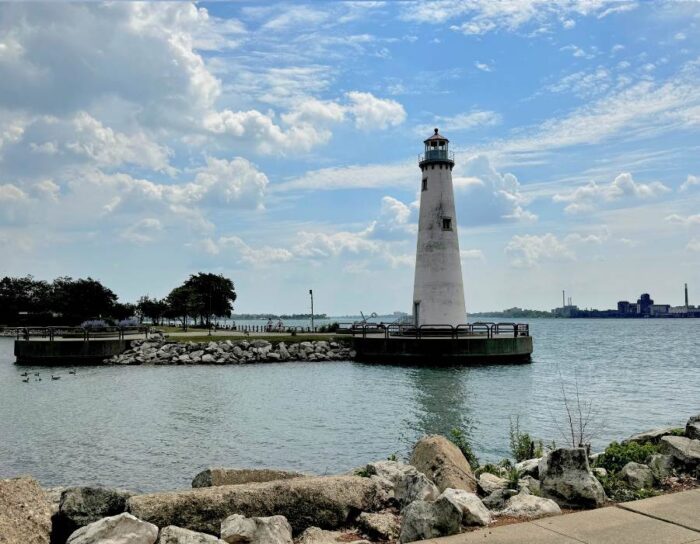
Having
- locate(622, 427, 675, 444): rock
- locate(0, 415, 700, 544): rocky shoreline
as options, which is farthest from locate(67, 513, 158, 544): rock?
locate(622, 427, 675, 444): rock

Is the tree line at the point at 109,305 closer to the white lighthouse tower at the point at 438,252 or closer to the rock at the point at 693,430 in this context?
the white lighthouse tower at the point at 438,252

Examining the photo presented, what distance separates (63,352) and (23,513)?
44.3m

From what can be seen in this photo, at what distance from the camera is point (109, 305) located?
102625 millimetres

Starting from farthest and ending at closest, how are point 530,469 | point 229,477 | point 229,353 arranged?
point 229,353 < point 530,469 < point 229,477

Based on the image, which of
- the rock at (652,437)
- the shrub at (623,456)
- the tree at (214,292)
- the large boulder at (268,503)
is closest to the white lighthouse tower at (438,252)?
the rock at (652,437)

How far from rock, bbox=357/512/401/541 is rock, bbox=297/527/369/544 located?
0.49 ft

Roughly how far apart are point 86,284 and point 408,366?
253ft

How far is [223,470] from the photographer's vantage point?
8453 mm

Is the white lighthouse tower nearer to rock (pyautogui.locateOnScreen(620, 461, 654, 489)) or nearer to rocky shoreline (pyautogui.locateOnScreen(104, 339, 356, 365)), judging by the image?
rocky shoreline (pyautogui.locateOnScreen(104, 339, 356, 365))

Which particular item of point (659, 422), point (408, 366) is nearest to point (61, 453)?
point (659, 422)

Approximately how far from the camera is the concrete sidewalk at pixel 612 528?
512cm

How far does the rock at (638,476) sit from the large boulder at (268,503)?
295 centimetres

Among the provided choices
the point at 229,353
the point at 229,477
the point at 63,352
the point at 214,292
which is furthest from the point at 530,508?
the point at 214,292

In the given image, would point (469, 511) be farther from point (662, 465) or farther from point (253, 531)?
point (662, 465)
